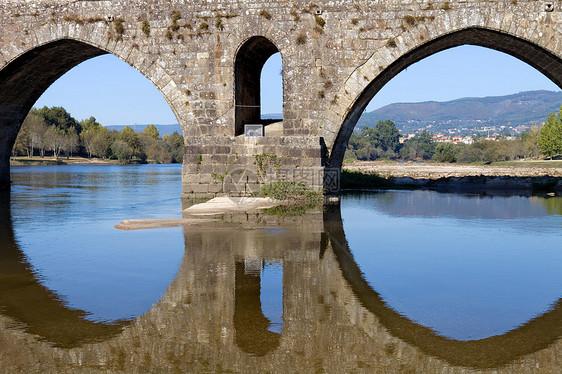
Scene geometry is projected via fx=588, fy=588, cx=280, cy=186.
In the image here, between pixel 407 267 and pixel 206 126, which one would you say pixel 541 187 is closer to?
pixel 206 126

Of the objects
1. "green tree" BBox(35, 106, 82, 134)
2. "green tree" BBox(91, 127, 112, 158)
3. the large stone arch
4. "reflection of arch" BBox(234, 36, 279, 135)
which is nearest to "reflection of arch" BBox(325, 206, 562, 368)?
"reflection of arch" BBox(234, 36, 279, 135)

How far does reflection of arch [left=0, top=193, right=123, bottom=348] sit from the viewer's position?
4852mm

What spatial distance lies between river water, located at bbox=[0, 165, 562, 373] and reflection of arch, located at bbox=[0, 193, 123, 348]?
0.02 meters

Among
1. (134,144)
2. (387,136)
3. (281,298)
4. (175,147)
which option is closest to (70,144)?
(134,144)

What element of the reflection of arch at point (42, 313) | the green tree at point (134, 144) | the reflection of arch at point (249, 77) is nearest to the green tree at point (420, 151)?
the green tree at point (134, 144)

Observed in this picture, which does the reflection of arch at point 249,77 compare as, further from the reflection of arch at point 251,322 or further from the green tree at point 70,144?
the green tree at point 70,144

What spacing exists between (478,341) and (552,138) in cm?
6810

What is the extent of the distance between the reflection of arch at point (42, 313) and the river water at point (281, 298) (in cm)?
2

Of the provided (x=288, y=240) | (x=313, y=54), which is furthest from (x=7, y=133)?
(x=288, y=240)

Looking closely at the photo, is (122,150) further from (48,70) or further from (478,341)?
(478,341)

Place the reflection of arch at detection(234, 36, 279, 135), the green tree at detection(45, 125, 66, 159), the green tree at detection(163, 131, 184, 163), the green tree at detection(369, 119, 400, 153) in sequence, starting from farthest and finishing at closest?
the green tree at detection(369, 119, 400, 153)
the green tree at detection(163, 131, 184, 163)
the green tree at detection(45, 125, 66, 159)
the reflection of arch at detection(234, 36, 279, 135)

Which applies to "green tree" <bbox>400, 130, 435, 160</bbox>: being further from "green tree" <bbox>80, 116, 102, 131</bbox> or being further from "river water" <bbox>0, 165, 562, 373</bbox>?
"river water" <bbox>0, 165, 562, 373</bbox>

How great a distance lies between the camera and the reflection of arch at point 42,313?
4852 mm

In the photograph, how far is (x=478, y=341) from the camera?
4.75m
